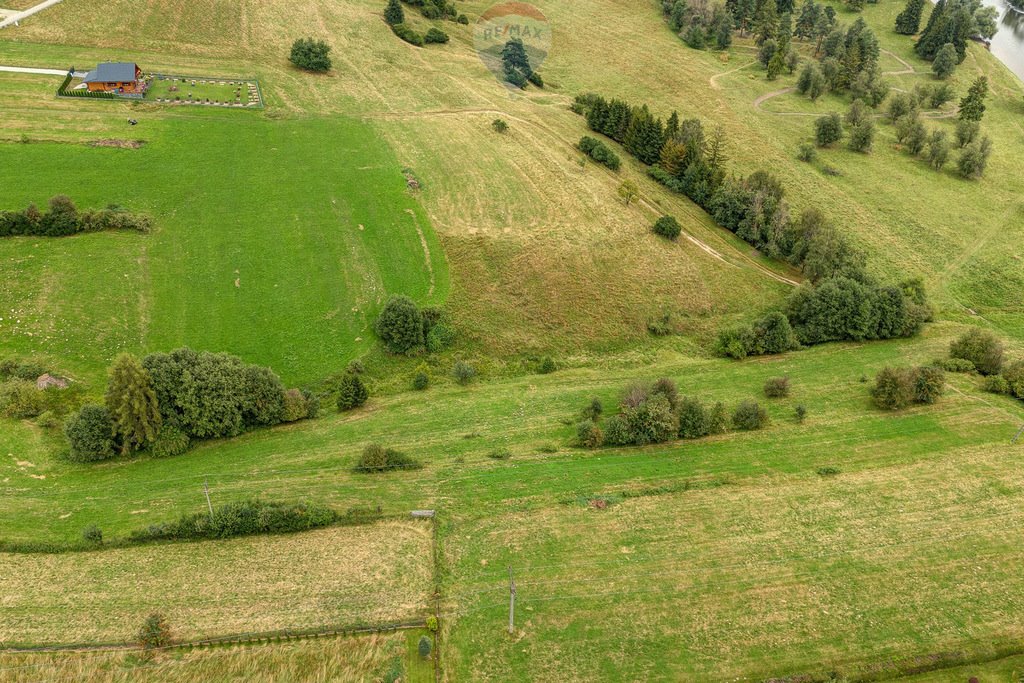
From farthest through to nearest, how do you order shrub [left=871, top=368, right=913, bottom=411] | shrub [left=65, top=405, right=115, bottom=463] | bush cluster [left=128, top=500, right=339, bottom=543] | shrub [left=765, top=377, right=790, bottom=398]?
shrub [left=765, top=377, right=790, bottom=398] → shrub [left=871, top=368, right=913, bottom=411] → shrub [left=65, top=405, right=115, bottom=463] → bush cluster [left=128, top=500, right=339, bottom=543]

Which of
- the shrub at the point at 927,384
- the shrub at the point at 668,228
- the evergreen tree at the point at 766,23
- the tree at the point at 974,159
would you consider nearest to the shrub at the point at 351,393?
the shrub at the point at 668,228

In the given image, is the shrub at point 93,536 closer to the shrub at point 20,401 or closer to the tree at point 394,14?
the shrub at point 20,401

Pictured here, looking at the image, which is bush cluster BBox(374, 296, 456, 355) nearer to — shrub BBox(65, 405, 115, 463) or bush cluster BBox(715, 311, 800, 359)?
shrub BBox(65, 405, 115, 463)

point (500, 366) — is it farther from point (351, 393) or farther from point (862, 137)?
point (862, 137)

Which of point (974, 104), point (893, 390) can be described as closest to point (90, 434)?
point (893, 390)

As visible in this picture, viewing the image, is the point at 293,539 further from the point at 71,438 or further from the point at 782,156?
the point at 782,156

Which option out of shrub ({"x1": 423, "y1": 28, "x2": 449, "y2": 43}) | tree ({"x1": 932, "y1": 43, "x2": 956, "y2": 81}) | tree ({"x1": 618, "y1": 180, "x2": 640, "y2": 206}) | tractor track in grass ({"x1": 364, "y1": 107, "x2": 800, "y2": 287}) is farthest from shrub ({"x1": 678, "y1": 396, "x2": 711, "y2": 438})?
tree ({"x1": 932, "y1": 43, "x2": 956, "y2": 81})
